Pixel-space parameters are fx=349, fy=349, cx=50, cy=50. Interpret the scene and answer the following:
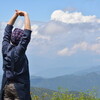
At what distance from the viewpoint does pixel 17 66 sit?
5.39 metres

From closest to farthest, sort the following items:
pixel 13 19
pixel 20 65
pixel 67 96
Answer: pixel 20 65 < pixel 13 19 < pixel 67 96

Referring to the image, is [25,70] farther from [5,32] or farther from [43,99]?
[43,99]

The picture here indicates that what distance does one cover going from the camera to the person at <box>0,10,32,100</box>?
531 centimetres

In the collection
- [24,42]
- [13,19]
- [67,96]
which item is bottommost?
[24,42]

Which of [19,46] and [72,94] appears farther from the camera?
[72,94]

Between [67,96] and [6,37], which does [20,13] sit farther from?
[67,96]

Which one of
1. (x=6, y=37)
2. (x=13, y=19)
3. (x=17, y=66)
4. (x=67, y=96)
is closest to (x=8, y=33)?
(x=6, y=37)

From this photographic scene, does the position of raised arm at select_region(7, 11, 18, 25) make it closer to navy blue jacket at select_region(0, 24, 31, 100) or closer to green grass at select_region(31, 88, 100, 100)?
navy blue jacket at select_region(0, 24, 31, 100)

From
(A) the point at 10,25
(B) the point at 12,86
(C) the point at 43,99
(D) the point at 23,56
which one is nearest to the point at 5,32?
(A) the point at 10,25

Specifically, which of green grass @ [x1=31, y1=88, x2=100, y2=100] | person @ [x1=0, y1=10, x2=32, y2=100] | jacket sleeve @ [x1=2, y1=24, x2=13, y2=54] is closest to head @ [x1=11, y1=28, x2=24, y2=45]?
person @ [x1=0, y1=10, x2=32, y2=100]

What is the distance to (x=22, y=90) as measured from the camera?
5.37 meters

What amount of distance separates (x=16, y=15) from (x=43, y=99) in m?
5.50

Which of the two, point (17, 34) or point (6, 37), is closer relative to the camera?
point (17, 34)

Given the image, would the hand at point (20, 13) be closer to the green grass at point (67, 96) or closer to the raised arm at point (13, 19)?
the raised arm at point (13, 19)
